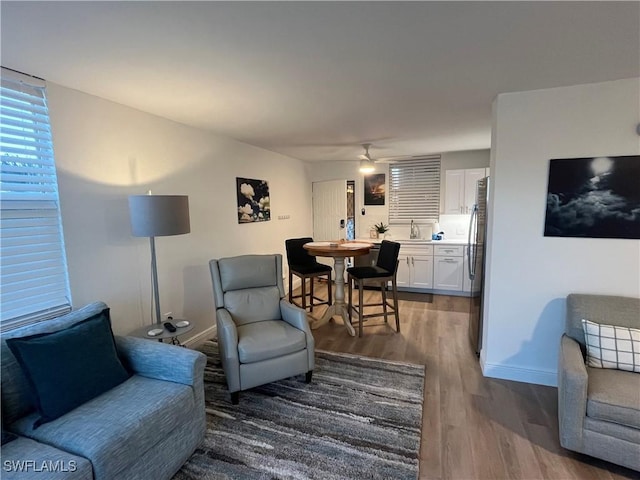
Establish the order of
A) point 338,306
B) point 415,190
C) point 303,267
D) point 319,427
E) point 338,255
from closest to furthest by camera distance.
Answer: point 319,427
point 338,255
point 338,306
point 303,267
point 415,190

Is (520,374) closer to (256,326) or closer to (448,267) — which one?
(256,326)

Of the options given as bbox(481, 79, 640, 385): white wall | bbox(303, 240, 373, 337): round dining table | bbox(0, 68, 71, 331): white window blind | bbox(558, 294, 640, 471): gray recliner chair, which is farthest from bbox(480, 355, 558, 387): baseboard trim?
bbox(0, 68, 71, 331): white window blind

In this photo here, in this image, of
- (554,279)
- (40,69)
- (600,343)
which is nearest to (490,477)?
(600,343)

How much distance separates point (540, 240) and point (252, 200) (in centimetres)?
329

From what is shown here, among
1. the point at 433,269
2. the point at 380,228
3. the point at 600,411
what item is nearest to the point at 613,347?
the point at 600,411

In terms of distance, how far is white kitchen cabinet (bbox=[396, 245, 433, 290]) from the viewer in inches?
199

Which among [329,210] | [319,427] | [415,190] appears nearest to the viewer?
[319,427]

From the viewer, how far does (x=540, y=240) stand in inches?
97.2

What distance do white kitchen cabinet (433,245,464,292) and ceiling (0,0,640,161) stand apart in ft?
8.42

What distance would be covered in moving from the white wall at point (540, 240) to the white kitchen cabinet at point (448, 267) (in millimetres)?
2239

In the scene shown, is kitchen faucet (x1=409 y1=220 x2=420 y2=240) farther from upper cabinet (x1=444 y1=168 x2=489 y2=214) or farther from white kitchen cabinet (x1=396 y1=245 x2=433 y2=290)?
upper cabinet (x1=444 y1=168 x2=489 y2=214)

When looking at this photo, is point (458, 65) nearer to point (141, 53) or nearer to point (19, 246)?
point (141, 53)

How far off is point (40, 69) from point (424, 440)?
3.33m

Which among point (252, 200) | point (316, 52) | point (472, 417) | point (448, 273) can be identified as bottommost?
point (472, 417)
